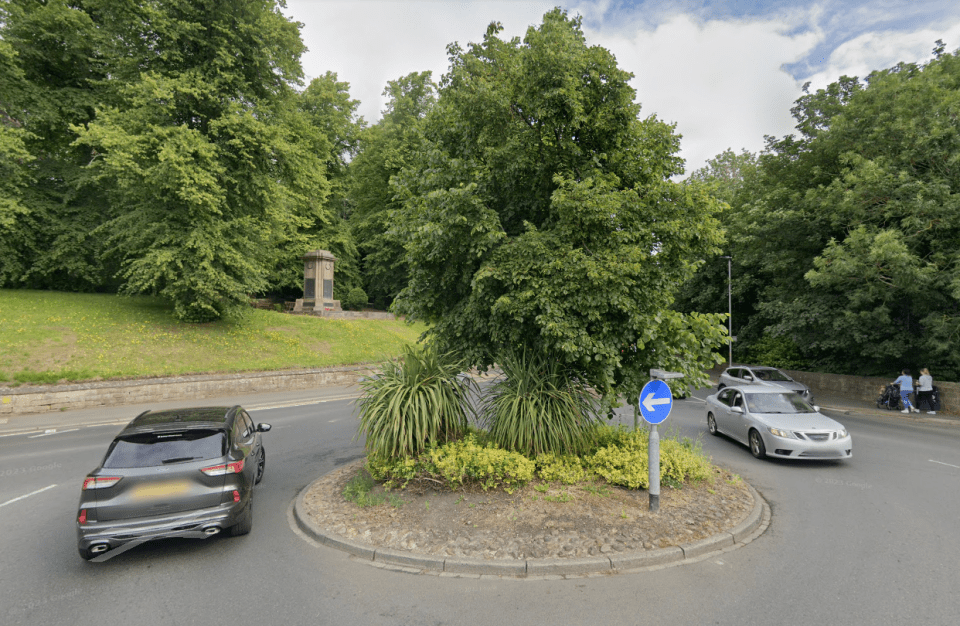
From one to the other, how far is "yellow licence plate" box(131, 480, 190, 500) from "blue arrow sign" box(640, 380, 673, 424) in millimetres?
5292

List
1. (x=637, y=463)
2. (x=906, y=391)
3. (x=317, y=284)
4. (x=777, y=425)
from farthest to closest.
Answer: (x=317, y=284) → (x=906, y=391) → (x=777, y=425) → (x=637, y=463)

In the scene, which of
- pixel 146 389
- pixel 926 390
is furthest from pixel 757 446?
pixel 146 389

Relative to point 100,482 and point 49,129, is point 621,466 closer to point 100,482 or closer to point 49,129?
point 100,482

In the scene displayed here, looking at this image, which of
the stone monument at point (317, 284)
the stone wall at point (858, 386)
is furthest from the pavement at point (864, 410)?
the stone monument at point (317, 284)

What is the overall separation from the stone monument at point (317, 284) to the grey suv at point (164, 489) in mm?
26933

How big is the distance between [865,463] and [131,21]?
29.3 metres

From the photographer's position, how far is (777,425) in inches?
340

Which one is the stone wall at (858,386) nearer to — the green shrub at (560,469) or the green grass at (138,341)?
the green shrub at (560,469)

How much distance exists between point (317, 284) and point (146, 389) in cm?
1649

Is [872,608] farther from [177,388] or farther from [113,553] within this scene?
[177,388]

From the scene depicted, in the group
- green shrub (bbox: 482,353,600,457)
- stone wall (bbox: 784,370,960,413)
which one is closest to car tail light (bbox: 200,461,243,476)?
green shrub (bbox: 482,353,600,457)

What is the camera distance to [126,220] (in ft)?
63.5

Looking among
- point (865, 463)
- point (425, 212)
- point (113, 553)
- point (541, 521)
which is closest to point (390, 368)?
point (425, 212)

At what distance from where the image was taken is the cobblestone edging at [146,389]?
45.4 ft
